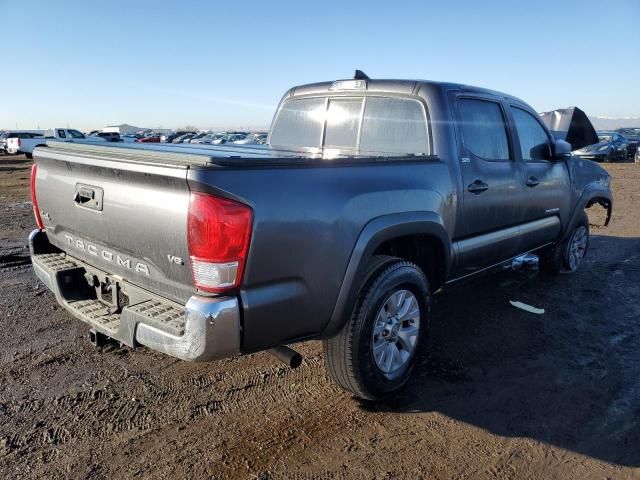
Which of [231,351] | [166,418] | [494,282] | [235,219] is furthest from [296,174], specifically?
[494,282]

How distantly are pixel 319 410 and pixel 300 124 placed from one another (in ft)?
8.89

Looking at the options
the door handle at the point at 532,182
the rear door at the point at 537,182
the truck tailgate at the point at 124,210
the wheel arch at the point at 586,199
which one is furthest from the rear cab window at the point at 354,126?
the wheel arch at the point at 586,199

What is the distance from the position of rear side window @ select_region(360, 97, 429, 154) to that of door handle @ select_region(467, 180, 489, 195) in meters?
0.46

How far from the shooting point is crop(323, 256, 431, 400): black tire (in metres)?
2.90

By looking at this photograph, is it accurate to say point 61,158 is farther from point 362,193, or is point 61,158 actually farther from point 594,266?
point 594,266

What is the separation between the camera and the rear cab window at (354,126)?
3.77 meters

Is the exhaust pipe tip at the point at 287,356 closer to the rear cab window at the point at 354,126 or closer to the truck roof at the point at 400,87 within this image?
the rear cab window at the point at 354,126

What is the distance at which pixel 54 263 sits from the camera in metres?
3.32

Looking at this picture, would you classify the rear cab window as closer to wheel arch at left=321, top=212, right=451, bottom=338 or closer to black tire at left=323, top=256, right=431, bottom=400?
wheel arch at left=321, top=212, right=451, bottom=338

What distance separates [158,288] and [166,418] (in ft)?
2.78

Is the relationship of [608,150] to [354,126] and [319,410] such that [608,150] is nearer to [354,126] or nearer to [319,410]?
[354,126]

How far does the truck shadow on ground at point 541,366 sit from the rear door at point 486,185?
64 centimetres

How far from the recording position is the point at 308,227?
2482 millimetres

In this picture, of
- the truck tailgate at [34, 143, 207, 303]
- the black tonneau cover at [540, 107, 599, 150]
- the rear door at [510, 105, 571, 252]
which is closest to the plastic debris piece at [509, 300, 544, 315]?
the rear door at [510, 105, 571, 252]
